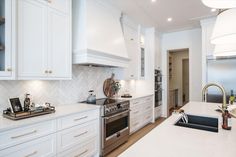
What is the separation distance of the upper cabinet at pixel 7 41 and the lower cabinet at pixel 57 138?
0.64m

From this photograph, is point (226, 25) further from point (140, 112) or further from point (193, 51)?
point (193, 51)

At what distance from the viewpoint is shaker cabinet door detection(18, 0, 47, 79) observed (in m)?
1.79

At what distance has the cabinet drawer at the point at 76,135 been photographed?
196 cm

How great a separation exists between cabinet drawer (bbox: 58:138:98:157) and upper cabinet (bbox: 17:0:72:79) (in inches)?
40.6

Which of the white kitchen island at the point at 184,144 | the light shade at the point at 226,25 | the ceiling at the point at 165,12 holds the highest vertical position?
the ceiling at the point at 165,12

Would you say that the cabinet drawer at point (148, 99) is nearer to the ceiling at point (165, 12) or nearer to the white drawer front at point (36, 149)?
the ceiling at point (165, 12)

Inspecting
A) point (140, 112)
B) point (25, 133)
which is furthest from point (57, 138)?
point (140, 112)

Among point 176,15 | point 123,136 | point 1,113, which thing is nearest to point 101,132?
point 123,136

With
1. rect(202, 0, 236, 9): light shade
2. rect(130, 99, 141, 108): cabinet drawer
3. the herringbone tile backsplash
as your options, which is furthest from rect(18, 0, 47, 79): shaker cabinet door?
rect(130, 99, 141, 108): cabinet drawer

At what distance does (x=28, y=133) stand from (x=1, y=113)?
0.58 meters

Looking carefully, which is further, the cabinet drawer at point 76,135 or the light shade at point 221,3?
the cabinet drawer at point 76,135

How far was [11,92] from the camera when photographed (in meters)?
1.96

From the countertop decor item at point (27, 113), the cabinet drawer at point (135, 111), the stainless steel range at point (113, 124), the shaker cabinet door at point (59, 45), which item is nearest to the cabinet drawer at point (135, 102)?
the cabinet drawer at point (135, 111)

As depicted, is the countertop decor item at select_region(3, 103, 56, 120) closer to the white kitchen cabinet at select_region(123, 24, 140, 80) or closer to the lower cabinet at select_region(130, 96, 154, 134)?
the lower cabinet at select_region(130, 96, 154, 134)
